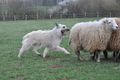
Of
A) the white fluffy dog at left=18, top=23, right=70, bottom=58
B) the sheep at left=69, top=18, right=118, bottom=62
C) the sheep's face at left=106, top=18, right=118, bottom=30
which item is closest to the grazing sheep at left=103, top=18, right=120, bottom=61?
the sheep at left=69, top=18, right=118, bottom=62

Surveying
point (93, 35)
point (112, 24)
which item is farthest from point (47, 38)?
point (112, 24)

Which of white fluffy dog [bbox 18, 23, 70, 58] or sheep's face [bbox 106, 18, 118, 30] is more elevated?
sheep's face [bbox 106, 18, 118, 30]

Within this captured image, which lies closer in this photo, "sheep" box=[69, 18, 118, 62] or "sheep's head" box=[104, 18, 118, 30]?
"sheep's head" box=[104, 18, 118, 30]

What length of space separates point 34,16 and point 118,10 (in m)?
17.8

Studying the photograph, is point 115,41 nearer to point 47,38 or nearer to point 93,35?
point 93,35

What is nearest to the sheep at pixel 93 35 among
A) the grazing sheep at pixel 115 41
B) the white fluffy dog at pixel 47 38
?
the grazing sheep at pixel 115 41

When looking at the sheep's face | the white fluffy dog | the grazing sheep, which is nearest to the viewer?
the sheep's face

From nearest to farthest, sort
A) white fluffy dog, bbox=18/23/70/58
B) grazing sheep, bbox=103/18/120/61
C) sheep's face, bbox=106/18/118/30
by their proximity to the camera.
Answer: sheep's face, bbox=106/18/118/30, grazing sheep, bbox=103/18/120/61, white fluffy dog, bbox=18/23/70/58

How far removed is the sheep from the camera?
7695mm

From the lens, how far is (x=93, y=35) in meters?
7.84

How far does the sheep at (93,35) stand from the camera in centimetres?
770

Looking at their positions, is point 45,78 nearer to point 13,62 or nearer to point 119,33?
point 13,62

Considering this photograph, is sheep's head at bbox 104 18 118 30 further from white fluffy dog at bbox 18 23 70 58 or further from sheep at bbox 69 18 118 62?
white fluffy dog at bbox 18 23 70 58

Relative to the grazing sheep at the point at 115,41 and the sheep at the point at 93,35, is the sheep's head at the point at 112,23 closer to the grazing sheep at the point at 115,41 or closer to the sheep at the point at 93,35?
the sheep at the point at 93,35
